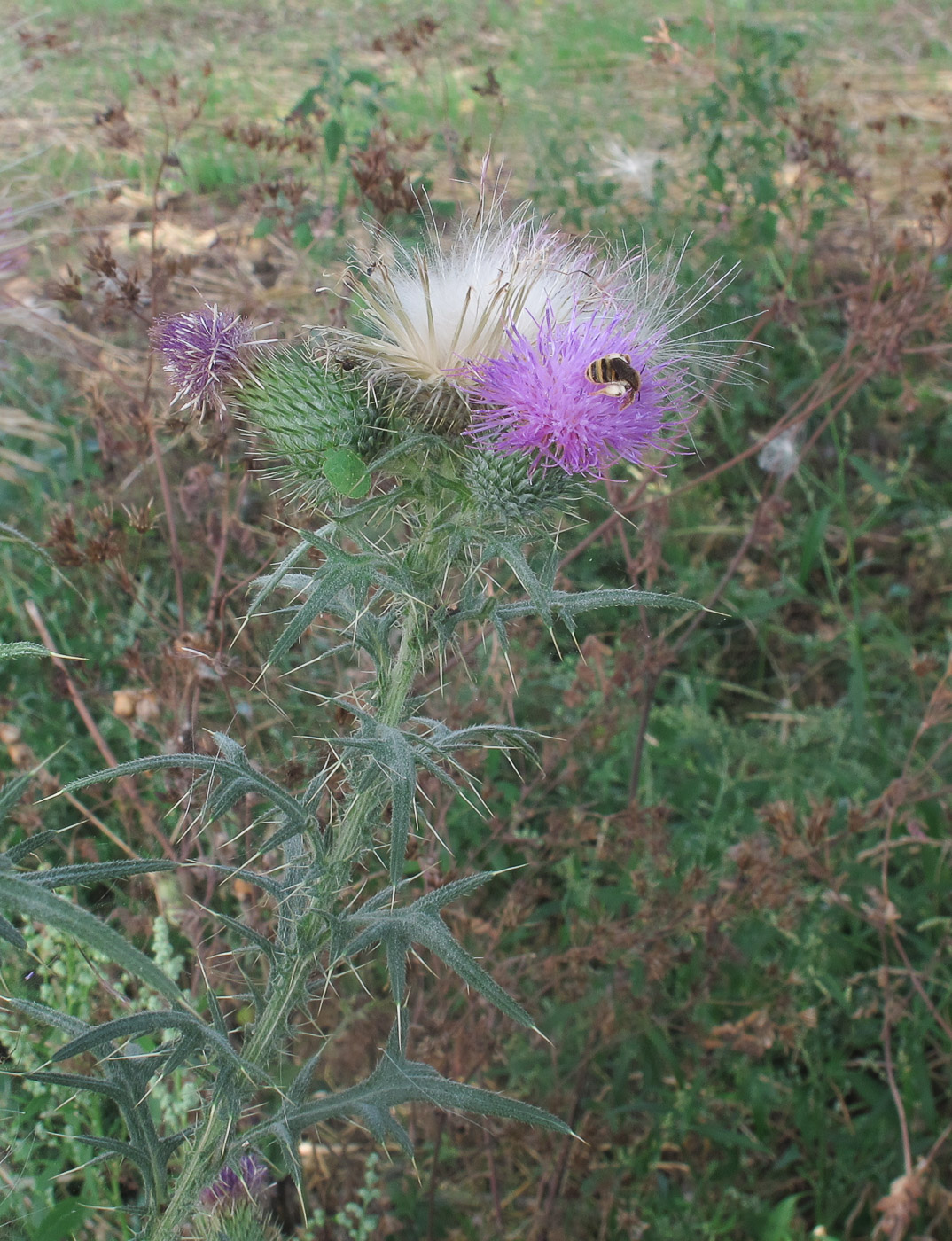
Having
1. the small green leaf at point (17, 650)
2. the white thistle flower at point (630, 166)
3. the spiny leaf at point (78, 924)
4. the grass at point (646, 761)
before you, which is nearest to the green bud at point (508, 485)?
the grass at point (646, 761)

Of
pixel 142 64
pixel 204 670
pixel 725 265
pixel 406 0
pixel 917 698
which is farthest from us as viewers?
pixel 406 0

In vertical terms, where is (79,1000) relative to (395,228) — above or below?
below

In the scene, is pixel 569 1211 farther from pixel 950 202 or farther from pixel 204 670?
pixel 950 202

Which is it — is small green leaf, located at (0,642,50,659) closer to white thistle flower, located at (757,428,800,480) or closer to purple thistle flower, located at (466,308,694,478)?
purple thistle flower, located at (466,308,694,478)

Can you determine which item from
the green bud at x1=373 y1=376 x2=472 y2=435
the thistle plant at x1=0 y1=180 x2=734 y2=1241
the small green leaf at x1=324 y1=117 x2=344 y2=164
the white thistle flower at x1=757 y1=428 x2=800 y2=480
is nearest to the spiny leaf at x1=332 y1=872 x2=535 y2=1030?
the thistle plant at x1=0 y1=180 x2=734 y2=1241

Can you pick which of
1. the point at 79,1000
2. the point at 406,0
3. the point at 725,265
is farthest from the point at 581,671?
the point at 406,0

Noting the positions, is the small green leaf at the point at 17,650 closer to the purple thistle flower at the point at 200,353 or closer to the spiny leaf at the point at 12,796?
the spiny leaf at the point at 12,796

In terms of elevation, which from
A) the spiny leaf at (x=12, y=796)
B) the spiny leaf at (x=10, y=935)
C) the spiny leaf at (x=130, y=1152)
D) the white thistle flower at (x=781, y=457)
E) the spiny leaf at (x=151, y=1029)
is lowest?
the spiny leaf at (x=130, y=1152)

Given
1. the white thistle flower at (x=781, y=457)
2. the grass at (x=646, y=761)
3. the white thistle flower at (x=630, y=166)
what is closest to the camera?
the grass at (x=646, y=761)

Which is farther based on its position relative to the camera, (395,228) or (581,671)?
(395,228)
